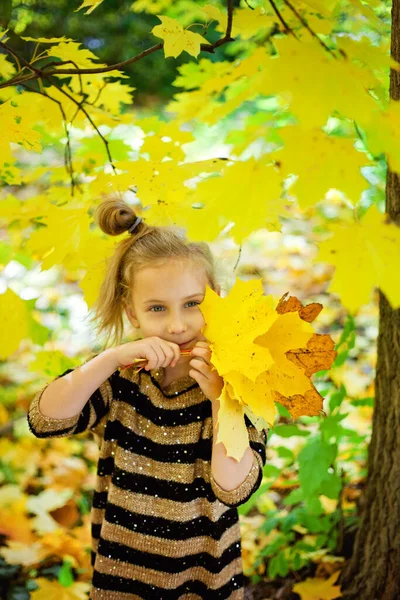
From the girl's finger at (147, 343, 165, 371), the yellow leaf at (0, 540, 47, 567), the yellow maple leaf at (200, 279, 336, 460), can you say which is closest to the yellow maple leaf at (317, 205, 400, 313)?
the yellow maple leaf at (200, 279, 336, 460)

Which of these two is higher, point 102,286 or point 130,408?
point 102,286

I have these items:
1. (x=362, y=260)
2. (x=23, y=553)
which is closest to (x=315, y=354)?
(x=362, y=260)

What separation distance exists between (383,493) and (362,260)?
925 mm

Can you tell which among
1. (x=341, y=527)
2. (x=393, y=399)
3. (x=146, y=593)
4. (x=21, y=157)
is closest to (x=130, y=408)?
(x=146, y=593)

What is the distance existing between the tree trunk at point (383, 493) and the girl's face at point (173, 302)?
48 cm

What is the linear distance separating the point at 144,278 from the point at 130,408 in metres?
0.31

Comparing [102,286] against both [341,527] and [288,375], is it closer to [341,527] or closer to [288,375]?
[288,375]

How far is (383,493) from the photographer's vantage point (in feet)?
4.66

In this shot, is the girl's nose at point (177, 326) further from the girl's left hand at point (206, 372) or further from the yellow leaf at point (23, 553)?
the yellow leaf at point (23, 553)

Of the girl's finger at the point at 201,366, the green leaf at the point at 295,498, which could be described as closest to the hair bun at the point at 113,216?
the girl's finger at the point at 201,366

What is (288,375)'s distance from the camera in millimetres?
1015

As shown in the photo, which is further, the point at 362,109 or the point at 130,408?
the point at 130,408

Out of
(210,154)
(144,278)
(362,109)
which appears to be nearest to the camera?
(362,109)

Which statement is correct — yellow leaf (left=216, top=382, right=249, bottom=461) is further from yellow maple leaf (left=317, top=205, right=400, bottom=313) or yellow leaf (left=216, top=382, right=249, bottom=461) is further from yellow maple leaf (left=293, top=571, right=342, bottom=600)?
Result: yellow maple leaf (left=293, top=571, right=342, bottom=600)
